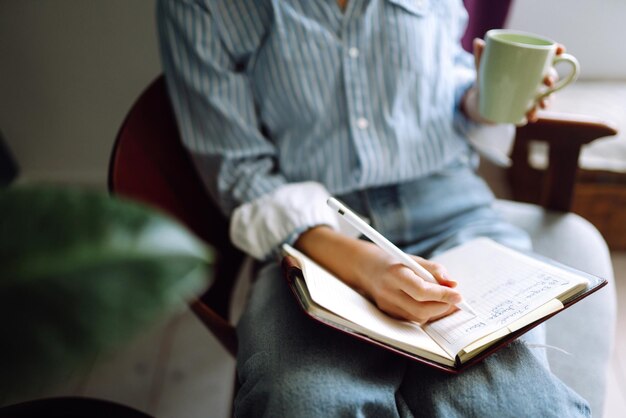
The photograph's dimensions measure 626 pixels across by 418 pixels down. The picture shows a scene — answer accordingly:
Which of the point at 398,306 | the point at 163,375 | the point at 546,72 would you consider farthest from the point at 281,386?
the point at 163,375

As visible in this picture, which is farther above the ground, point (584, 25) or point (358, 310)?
point (584, 25)

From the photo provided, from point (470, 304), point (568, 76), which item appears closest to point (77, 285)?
point (470, 304)

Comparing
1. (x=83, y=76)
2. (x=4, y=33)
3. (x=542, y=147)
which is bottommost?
(x=542, y=147)

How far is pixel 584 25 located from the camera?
1.14m

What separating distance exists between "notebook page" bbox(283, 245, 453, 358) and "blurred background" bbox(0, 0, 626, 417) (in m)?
0.58

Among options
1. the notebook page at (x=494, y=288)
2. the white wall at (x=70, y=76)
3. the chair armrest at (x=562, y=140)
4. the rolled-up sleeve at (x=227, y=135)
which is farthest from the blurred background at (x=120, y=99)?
the notebook page at (x=494, y=288)

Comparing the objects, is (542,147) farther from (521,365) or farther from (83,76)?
(83,76)

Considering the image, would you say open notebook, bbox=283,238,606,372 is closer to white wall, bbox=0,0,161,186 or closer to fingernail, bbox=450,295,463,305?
fingernail, bbox=450,295,463,305

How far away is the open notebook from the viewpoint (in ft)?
1.43

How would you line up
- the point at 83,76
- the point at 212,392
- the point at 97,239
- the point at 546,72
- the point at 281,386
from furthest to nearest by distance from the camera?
1. the point at 83,76
2. the point at 212,392
3. the point at 546,72
4. the point at 281,386
5. the point at 97,239

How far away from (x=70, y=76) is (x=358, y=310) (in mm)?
1022

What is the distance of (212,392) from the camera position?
0.94 metres

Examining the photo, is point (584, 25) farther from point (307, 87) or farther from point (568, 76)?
point (307, 87)

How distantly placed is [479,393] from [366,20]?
0.53m
